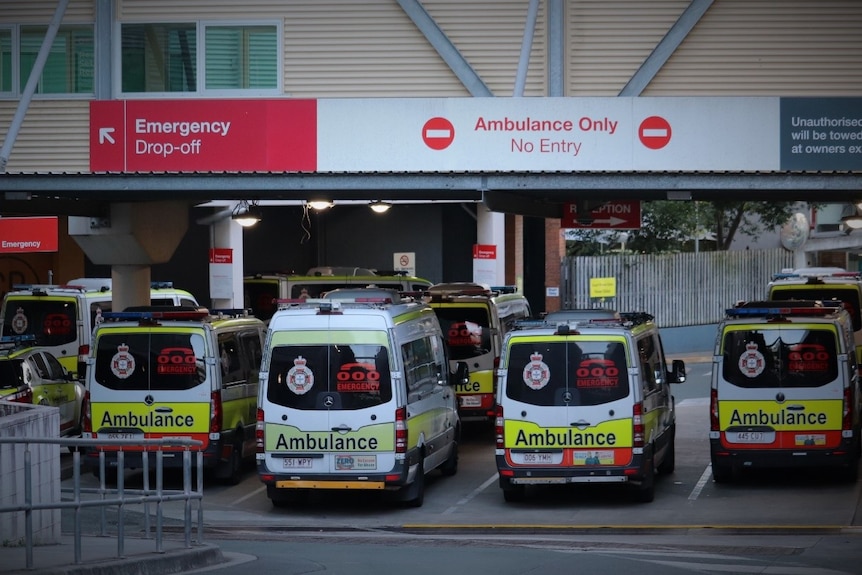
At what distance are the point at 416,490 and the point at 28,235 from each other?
17523 millimetres

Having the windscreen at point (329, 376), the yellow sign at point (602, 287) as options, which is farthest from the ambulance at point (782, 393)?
the yellow sign at point (602, 287)

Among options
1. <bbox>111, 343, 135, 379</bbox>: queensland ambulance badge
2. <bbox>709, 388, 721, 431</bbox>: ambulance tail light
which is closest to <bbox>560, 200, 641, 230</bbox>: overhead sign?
<bbox>709, 388, 721, 431</bbox>: ambulance tail light

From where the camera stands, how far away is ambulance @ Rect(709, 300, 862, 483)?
17.0 metres

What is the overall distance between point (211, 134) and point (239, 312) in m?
2.73

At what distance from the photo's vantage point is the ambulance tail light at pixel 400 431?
51.5 feet

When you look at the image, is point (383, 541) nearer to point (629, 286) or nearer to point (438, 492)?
point (438, 492)

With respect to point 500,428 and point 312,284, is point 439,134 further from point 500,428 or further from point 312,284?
point 312,284

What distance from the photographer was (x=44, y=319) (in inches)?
968

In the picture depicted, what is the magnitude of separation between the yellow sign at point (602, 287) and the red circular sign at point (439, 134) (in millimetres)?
22856

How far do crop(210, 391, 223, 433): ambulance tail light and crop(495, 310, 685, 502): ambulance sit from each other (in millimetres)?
3799

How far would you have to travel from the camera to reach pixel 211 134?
18797 millimetres

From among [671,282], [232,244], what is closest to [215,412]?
[232,244]

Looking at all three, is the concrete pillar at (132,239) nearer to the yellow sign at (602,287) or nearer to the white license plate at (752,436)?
the white license plate at (752,436)

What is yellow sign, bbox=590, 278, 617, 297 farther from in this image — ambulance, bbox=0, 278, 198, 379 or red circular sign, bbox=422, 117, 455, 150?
red circular sign, bbox=422, 117, 455, 150
